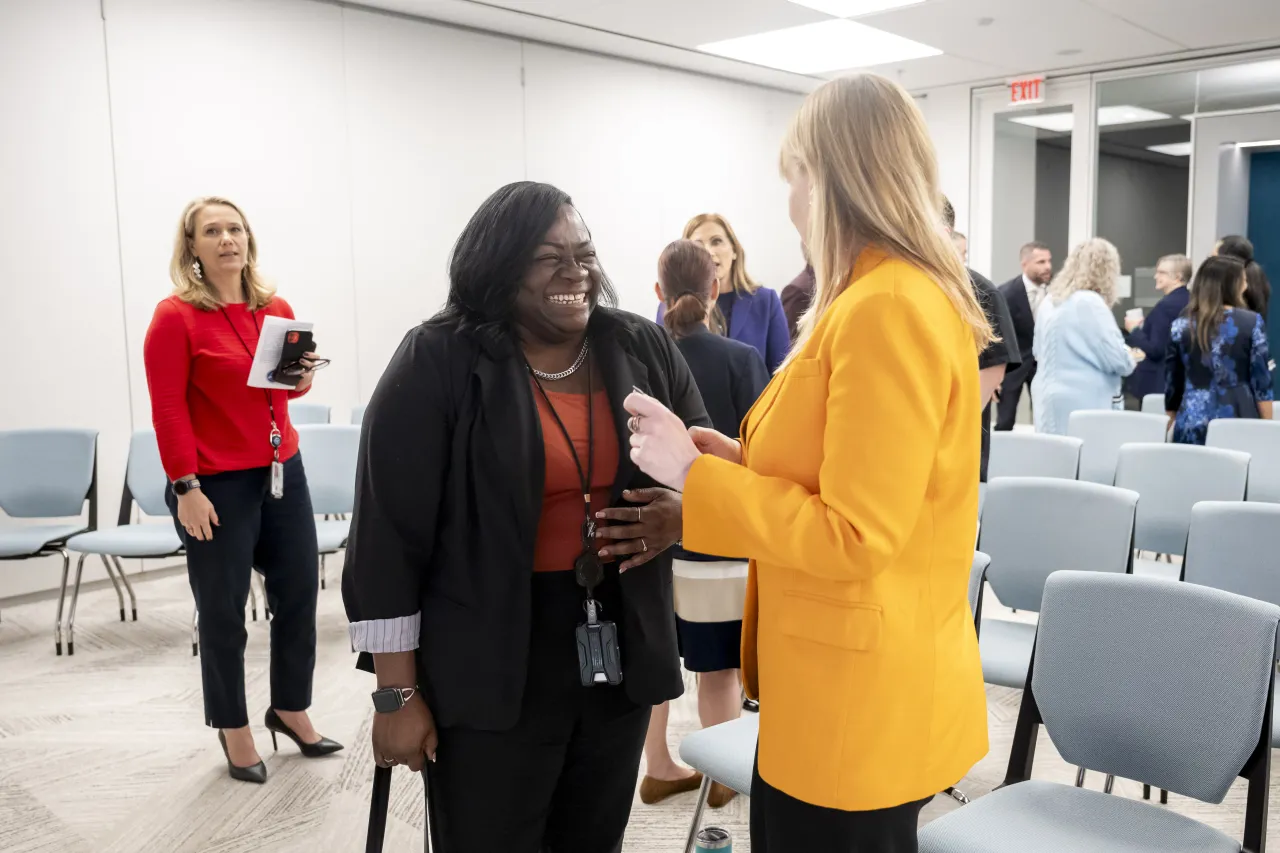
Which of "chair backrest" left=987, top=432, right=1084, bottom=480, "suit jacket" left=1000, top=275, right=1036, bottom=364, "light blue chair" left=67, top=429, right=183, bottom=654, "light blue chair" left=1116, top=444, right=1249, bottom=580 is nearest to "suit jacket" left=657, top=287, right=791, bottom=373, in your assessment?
"chair backrest" left=987, top=432, right=1084, bottom=480

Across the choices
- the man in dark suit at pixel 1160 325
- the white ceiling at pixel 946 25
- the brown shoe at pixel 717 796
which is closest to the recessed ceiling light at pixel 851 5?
the white ceiling at pixel 946 25

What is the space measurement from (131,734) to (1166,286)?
7.12 meters

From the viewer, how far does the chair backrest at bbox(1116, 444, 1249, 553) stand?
12.7 ft

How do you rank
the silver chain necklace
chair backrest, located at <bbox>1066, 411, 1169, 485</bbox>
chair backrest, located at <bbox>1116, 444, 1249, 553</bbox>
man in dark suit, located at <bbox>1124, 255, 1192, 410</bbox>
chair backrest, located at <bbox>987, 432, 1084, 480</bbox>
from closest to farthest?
1. the silver chain necklace
2. chair backrest, located at <bbox>1116, 444, 1249, 553</bbox>
3. chair backrest, located at <bbox>987, 432, 1084, 480</bbox>
4. chair backrest, located at <bbox>1066, 411, 1169, 485</bbox>
5. man in dark suit, located at <bbox>1124, 255, 1192, 410</bbox>

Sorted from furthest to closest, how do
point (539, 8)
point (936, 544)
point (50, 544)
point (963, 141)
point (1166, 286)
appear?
point (963, 141) → point (1166, 286) → point (539, 8) → point (50, 544) → point (936, 544)

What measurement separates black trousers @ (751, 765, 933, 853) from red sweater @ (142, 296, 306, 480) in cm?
218

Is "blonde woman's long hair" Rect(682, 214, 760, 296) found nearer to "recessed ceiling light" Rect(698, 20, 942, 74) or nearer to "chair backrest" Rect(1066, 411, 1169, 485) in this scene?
"chair backrest" Rect(1066, 411, 1169, 485)

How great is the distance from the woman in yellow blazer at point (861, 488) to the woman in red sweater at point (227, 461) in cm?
203

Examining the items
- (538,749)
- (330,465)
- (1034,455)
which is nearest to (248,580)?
(330,465)

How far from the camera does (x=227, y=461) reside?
122 inches

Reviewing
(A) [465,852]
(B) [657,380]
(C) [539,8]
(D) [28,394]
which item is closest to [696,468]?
(B) [657,380]

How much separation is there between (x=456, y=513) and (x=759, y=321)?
2.92 m

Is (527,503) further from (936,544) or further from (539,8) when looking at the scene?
(539,8)

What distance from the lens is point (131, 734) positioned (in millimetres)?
3623
